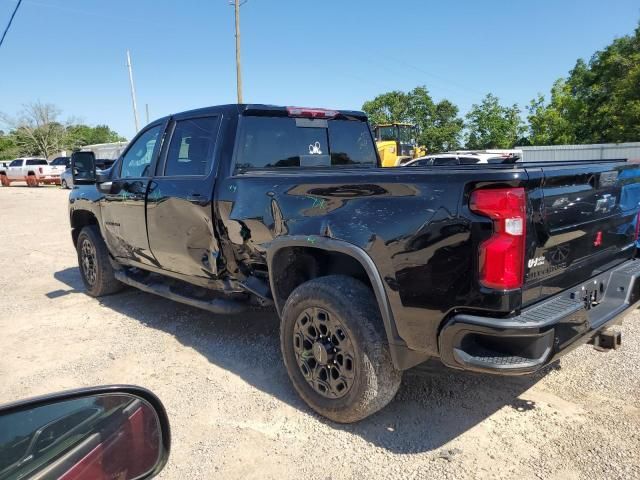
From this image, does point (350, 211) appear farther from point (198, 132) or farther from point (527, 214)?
point (198, 132)

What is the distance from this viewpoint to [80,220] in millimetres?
6430

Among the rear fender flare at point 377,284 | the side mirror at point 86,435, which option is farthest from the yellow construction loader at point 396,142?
the side mirror at point 86,435

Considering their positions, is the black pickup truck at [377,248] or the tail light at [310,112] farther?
the tail light at [310,112]

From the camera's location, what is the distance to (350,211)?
2.86m

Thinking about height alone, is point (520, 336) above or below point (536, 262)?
below

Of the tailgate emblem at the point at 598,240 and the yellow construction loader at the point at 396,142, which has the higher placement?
the yellow construction loader at the point at 396,142

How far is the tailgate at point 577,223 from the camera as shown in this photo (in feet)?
7.95

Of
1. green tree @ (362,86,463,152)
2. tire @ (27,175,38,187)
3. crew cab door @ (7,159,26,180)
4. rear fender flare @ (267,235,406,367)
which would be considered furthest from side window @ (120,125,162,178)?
green tree @ (362,86,463,152)

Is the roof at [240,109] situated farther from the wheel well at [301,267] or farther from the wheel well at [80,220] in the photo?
the wheel well at [80,220]

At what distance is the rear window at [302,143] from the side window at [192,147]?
30 cm

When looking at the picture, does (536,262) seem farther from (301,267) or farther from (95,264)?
(95,264)

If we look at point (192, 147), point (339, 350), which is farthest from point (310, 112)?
point (339, 350)

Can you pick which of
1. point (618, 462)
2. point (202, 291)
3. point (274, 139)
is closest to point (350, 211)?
point (274, 139)

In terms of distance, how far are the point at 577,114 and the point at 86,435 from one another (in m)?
34.6
